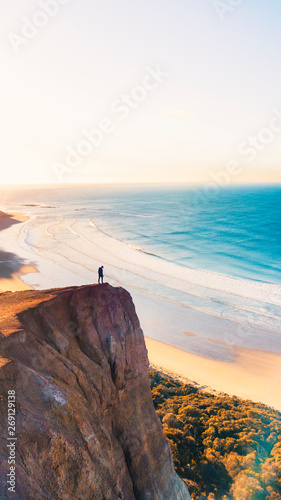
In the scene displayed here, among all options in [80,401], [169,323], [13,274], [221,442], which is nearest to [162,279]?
[169,323]

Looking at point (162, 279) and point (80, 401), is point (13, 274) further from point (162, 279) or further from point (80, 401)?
point (80, 401)

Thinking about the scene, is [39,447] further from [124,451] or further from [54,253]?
[54,253]

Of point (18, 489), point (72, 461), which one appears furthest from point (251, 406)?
point (18, 489)

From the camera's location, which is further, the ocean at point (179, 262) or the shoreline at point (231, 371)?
the ocean at point (179, 262)

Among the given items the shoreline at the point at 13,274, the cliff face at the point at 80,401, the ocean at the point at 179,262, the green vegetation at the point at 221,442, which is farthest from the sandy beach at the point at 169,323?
the cliff face at the point at 80,401

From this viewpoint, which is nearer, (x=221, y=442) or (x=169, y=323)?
(x=221, y=442)

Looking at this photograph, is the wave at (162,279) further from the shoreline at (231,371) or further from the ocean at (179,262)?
the shoreline at (231,371)
